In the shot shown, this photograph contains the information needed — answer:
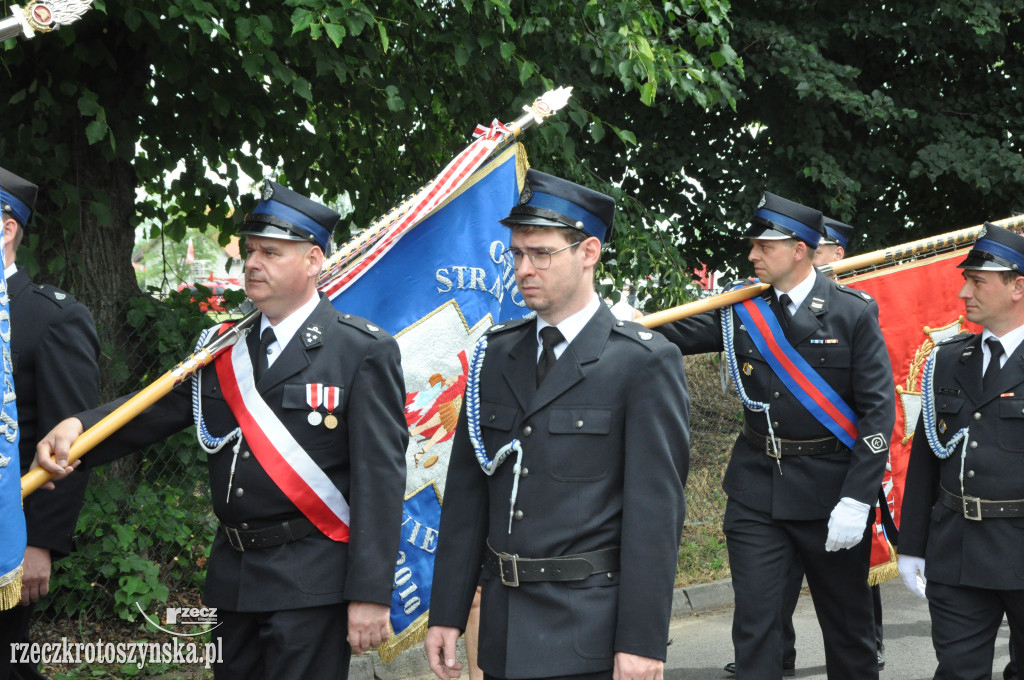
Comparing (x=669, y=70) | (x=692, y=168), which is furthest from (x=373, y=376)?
(x=692, y=168)

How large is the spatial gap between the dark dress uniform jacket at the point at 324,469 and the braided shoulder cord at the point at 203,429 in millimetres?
23

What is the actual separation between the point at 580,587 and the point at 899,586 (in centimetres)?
655

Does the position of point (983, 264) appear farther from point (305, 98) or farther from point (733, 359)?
point (305, 98)

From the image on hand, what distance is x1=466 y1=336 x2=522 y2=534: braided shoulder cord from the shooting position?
11.0 ft

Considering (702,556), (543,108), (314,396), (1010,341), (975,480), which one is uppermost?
(543,108)

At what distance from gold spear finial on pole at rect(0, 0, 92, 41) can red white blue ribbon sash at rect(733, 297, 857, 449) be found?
3456 millimetres

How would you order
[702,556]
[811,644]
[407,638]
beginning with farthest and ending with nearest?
1. [702,556]
2. [811,644]
3. [407,638]

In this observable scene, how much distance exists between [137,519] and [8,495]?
10.3ft

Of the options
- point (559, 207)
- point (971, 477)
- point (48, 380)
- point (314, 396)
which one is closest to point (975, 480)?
point (971, 477)

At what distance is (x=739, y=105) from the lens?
12438 mm

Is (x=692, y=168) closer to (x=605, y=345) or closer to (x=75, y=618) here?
(x=75, y=618)

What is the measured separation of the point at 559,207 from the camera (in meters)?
3.46

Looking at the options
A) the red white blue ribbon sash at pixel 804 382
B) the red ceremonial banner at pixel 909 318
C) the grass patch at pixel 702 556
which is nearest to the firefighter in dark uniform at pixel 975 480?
the red white blue ribbon sash at pixel 804 382

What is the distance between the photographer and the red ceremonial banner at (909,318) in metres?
6.92
